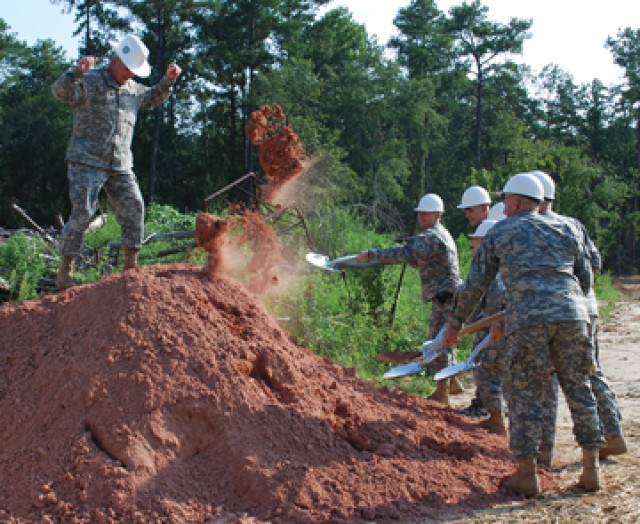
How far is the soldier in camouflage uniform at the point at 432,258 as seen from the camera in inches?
281

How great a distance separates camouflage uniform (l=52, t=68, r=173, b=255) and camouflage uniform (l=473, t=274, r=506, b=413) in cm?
309

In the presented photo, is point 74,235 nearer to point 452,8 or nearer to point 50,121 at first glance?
point 50,121

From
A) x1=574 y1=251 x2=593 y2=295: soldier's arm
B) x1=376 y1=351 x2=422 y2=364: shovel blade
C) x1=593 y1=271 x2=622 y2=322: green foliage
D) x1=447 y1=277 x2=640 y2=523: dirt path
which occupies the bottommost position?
x1=593 y1=271 x2=622 y2=322: green foliage

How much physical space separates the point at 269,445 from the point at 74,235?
2.88 meters

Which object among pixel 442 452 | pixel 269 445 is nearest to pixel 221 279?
pixel 269 445

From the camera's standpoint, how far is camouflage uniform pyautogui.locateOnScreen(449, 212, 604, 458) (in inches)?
188

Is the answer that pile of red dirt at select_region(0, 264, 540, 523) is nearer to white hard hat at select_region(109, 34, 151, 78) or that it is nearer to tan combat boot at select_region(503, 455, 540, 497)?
tan combat boot at select_region(503, 455, 540, 497)

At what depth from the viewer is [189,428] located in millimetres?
4457

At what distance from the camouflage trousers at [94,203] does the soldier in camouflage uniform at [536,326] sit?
310cm

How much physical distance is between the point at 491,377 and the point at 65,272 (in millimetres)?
3730

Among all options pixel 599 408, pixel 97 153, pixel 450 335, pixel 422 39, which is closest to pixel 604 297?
pixel 599 408

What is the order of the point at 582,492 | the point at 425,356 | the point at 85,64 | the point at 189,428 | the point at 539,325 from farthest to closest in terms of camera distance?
the point at 85,64
the point at 425,356
the point at 582,492
the point at 539,325
the point at 189,428

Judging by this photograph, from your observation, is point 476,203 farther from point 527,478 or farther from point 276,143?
point 527,478

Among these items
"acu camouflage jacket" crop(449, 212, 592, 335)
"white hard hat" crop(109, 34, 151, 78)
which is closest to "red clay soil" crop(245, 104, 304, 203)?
"white hard hat" crop(109, 34, 151, 78)
